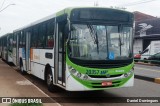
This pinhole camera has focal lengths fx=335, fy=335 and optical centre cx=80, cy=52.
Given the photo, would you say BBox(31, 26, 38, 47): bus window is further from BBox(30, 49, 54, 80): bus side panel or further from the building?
Answer: the building

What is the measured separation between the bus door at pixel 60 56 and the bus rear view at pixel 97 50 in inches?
25.7

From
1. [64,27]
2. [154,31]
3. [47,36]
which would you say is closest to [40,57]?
[47,36]

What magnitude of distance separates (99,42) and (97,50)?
27 cm

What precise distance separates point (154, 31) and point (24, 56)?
29561mm

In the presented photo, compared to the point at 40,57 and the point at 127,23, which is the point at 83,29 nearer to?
the point at 127,23

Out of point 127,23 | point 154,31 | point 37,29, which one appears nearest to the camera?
point 127,23

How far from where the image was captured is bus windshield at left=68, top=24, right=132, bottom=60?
10.2 meters

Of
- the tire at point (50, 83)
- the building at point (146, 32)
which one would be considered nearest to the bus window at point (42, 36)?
the tire at point (50, 83)

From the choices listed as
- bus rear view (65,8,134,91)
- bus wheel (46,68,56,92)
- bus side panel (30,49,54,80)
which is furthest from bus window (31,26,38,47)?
bus rear view (65,8,134,91)

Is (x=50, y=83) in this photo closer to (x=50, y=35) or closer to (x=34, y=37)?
(x=50, y=35)

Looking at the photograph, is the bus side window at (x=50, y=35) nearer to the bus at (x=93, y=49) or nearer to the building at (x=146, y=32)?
the bus at (x=93, y=49)

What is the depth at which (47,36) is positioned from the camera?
43.1ft

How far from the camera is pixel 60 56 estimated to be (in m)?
11.3

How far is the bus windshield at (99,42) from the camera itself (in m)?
10.2
